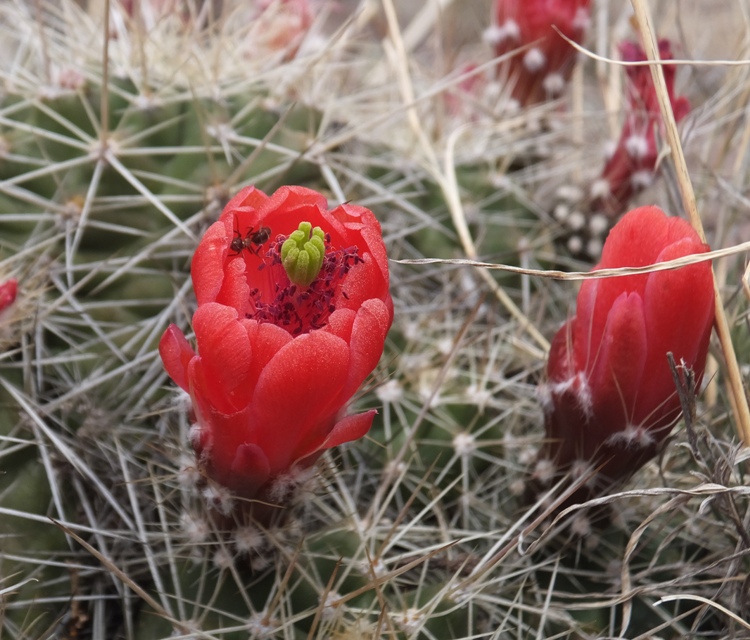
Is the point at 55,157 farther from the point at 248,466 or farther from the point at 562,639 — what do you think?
the point at 562,639

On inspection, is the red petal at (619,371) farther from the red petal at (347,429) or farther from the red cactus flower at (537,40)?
the red cactus flower at (537,40)

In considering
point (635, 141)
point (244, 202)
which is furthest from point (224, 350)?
point (635, 141)

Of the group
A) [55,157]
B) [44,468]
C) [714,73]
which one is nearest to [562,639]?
[44,468]

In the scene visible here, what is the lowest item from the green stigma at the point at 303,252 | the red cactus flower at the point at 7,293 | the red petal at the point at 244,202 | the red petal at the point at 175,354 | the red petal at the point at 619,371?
the red petal at the point at 619,371

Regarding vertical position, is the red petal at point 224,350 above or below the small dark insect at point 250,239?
below

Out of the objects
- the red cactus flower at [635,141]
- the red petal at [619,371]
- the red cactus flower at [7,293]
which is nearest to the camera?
the red petal at [619,371]

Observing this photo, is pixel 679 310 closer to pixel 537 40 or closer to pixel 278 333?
pixel 278 333

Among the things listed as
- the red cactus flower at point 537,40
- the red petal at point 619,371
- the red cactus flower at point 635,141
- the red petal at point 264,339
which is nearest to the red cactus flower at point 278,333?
the red petal at point 264,339
